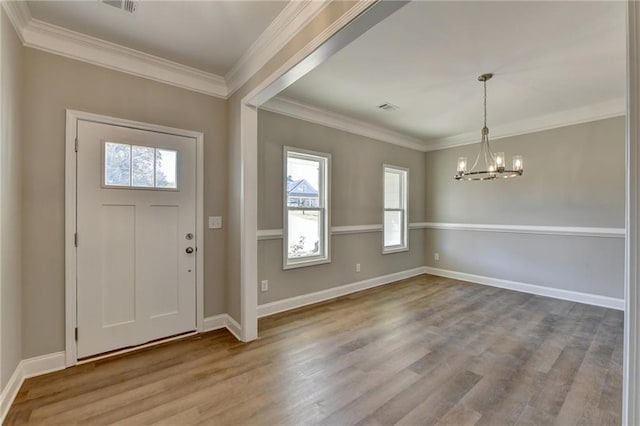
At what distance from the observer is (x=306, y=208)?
393cm

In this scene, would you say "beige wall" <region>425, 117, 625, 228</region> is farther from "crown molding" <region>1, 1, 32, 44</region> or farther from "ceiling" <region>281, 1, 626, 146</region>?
"crown molding" <region>1, 1, 32, 44</region>

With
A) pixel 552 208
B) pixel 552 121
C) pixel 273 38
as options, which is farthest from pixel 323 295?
pixel 552 121

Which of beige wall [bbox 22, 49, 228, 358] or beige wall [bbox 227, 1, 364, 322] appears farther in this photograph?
beige wall [bbox 227, 1, 364, 322]

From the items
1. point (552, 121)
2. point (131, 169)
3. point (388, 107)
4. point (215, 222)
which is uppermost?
point (388, 107)

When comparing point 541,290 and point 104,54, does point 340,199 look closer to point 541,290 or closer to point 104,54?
point 104,54

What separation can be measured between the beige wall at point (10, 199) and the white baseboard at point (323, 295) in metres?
2.07

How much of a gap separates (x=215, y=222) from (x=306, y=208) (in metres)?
1.28

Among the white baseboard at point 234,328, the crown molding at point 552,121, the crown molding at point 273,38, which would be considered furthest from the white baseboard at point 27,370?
the crown molding at point 552,121

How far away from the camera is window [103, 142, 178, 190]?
2.50m

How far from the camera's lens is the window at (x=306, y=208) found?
3744 mm

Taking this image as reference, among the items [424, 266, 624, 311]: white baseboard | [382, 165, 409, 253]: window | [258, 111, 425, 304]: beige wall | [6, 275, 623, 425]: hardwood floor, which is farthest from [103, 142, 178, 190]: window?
[424, 266, 624, 311]: white baseboard

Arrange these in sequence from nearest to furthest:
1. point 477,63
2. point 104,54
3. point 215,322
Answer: point 104,54, point 477,63, point 215,322

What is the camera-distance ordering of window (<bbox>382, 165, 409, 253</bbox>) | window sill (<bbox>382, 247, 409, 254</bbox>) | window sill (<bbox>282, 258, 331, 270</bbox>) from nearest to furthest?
window sill (<bbox>282, 258, 331, 270</bbox>) → window sill (<bbox>382, 247, 409, 254</bbox>) → window (<bbox>382, 165, 409, 253</bbox>)

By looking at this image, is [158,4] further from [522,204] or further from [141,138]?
[522,204]
